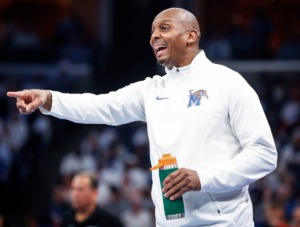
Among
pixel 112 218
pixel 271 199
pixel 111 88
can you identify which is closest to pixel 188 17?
pixel 112 218

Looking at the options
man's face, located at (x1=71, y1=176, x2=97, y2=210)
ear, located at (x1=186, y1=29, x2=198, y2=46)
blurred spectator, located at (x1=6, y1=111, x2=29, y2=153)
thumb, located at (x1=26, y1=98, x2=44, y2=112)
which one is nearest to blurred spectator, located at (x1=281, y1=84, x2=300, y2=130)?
blurred spectator, located at (x1=6, y1=111, x2=29, y2=153)

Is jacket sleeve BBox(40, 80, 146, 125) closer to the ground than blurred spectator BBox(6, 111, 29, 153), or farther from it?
closer to the ground

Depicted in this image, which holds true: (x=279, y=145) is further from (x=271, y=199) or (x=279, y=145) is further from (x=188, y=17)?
(x=188, y=17)

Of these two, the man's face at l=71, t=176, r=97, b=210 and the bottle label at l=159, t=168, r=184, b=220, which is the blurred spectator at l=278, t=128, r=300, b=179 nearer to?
the man's face at l=71, t=176, r=97, b=210

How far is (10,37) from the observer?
57.0 feet

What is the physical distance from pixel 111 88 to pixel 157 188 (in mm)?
A: 11761

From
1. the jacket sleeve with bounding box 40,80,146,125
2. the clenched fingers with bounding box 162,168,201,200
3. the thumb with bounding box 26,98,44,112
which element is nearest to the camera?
the clenched fingers with bounding box 162,168,201,200

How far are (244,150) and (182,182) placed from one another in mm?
412

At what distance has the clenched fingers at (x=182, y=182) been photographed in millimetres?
3947

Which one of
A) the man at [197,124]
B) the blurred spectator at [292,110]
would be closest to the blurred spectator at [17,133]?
the blurred spectator at [292,110]

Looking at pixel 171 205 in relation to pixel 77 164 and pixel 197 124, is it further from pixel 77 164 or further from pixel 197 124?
pixel 77 164

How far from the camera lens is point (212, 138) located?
423 cm

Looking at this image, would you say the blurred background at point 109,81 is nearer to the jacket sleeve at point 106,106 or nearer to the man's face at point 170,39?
Answer: the jacket sleeve at point 106,106

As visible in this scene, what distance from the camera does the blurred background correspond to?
1143cm
